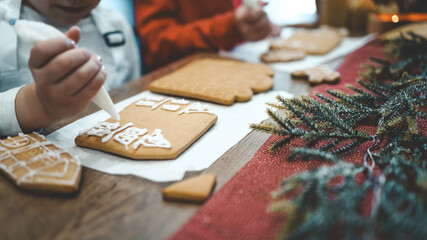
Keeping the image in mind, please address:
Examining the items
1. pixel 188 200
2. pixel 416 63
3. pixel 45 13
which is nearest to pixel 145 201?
pixel 188 200

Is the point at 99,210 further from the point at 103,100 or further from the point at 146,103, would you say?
the point at 146,103

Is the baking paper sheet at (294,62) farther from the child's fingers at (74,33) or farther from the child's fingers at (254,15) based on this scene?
the child's fingers at (74,33)

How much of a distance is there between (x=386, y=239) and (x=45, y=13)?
4.22ft

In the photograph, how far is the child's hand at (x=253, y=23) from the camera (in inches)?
66.7

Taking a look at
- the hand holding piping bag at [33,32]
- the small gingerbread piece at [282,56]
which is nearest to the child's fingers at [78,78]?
the hand holding piping bag at [33,32]

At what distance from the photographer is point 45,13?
115cm

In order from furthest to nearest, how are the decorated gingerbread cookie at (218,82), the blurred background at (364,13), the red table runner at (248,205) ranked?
the blurred background at (364,13) < the decorated gingerbread cookie at (218,82) < the red table runner at (248,205)

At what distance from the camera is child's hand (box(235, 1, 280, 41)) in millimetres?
1693

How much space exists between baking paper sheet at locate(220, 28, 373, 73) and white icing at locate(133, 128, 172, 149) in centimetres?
86

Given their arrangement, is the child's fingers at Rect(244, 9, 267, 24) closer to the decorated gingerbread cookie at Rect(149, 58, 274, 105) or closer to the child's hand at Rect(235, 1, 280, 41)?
the child's hand at Rect(235, 1, 280, 41)

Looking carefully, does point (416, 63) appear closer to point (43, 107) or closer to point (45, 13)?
point (43, 107)

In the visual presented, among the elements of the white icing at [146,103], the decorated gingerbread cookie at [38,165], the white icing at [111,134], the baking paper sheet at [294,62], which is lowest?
the baking paper sheet at [294,62]

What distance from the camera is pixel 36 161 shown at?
669mm

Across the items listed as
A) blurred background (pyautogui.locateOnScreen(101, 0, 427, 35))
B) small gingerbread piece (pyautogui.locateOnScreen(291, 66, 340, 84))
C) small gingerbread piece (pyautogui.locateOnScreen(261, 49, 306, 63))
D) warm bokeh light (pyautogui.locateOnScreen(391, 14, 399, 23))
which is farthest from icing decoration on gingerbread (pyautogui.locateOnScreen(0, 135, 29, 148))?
warm bokeh light (pyautogui.locateOnScreen(391, 14, 399, 23))
